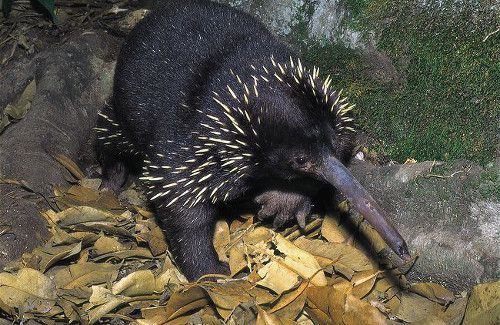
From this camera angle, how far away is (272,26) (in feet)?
15.5

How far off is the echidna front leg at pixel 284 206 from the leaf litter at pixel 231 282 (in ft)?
0.35

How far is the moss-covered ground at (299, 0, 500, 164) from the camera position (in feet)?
12.0

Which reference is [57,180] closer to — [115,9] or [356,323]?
[115,9]

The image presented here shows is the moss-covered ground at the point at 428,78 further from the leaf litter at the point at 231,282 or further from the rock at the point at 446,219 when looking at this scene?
the leaf litter at the point at 231,282

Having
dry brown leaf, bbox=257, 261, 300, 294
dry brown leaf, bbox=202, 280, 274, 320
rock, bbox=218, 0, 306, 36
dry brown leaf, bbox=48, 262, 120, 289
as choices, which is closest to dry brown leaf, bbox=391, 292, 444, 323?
dry brown leaf, bbox=257, 261, 300, 294

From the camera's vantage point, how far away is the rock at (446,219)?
3346 millimetres

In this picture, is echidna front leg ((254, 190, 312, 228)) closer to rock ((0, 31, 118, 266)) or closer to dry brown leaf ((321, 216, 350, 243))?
dry brown leaf ((321, 216, 350, 243))

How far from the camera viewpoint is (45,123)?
4812 mm

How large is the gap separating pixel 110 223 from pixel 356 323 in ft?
5.30

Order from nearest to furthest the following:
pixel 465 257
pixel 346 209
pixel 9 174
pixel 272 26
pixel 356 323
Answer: pixel 356 323 < pixel 465 257 < pixel 346 209 < pixel 9 174 < pixel 272 26

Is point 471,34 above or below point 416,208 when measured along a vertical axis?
above

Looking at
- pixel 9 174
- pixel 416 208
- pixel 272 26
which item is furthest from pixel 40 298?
pixel 272 26

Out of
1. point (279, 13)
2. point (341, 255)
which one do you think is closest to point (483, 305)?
point (341, 255)

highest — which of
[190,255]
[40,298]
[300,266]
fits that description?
[300,266]
